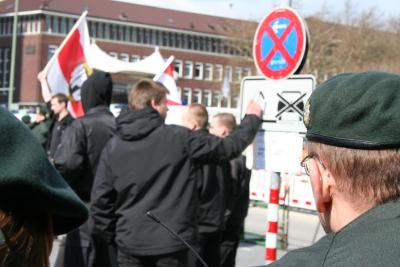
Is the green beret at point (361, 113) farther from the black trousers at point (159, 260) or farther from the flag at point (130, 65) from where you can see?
the flag at point (130, 65)

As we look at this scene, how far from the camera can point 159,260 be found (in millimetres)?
4695

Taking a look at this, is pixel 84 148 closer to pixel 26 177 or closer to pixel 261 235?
pixel 26 177

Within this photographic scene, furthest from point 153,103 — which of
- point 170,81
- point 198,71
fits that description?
point 198,71

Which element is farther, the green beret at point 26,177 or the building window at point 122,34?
the building window at point 122,34

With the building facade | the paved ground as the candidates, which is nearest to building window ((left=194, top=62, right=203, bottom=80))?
the building facade

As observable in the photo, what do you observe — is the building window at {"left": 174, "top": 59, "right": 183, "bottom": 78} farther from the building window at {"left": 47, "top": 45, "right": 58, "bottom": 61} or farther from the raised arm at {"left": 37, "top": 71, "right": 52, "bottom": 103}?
the raised arm at {"left": 37, "top": 71, "right": 52, "bottom": 103}

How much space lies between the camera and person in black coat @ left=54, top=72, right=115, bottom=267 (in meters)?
5.55

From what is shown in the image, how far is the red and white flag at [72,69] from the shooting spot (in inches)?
416

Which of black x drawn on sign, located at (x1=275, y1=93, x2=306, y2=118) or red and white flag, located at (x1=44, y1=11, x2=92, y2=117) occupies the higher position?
red and white flag, located at (x1=44, y1=11, x2=92, y2=117)

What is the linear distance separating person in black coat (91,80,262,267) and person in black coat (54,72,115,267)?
1.88 feet

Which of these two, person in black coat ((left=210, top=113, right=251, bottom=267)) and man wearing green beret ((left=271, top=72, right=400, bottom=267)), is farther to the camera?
person in black coat ((left=210, top=113, right=251, bottom=267))

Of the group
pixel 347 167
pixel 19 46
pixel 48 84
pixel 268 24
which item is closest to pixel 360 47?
pixel 48 84

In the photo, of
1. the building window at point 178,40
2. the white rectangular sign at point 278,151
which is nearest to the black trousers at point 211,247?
the white rectangular sign at point 278,151

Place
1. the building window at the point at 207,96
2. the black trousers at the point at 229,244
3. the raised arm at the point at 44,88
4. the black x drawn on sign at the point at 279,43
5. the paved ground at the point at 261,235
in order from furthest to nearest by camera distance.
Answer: the building window at the point at 207,96
the paved ground at the point at 261,235
the raised arm at the point at 44,88
the black trousers at the point at 229,244
the black x drawn on sign at the point at 279,43
